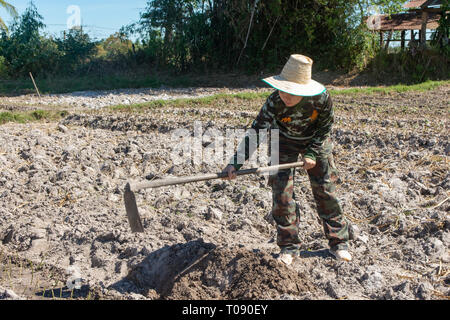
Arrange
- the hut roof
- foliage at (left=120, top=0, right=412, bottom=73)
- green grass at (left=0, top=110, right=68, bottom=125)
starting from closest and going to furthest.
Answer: green grass at (left=0, top=110, right=68, bottom=125) → foliage at (left=120, top=0, right=412, bottom=73) → the hut roof

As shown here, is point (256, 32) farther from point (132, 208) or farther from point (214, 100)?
point (132, 208)

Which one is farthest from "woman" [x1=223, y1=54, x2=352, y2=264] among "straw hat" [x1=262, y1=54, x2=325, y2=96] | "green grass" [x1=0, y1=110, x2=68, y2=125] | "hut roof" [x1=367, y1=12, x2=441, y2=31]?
"hut roof" [x1=367, y1=12, x2=441, y2=31]

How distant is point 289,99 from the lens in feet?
9.43

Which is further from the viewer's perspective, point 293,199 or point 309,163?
point 293,199

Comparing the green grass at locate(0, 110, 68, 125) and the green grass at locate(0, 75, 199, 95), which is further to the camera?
the green grass at locate(0, 75, 199, 95)

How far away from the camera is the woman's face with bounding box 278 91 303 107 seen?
2.86 meters

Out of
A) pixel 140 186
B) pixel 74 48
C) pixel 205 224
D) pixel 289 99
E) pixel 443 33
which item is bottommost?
pixel 205 224

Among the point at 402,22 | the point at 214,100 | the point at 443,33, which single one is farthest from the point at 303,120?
the point at 402,22

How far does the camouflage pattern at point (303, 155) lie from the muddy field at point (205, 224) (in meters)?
0.24

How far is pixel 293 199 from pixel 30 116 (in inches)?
267

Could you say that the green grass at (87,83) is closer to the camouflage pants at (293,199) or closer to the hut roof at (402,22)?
the hut roof at (402,22)

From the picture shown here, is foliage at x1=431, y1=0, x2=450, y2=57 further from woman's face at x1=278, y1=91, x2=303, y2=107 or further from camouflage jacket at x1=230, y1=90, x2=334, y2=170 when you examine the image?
woman's face at x1=278, y1=91, x2=303, y2=107

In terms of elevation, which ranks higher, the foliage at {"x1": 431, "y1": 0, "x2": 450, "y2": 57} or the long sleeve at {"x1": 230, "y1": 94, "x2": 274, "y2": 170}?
the foliage at {"x1": 431, "y1": 0, "x2": 450, "y2": 57}

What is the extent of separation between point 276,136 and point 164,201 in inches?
61.7
